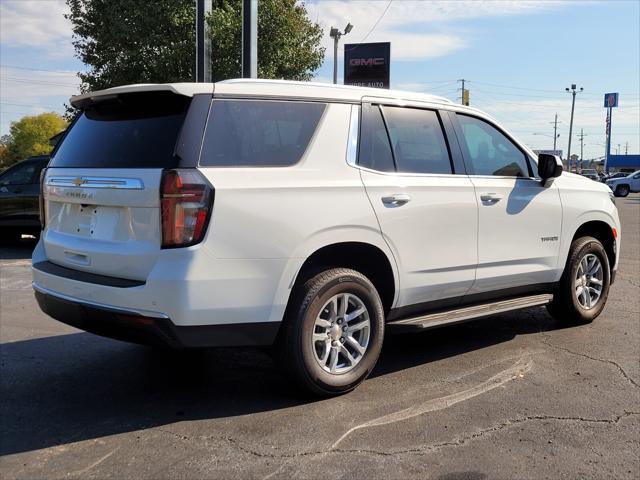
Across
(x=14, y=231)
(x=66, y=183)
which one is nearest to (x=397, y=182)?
(x=66, y=183)

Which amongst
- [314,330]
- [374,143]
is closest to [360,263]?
[314,330]

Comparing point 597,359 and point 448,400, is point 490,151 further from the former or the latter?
point 448,400

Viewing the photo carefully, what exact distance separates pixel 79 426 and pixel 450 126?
345 centimetres

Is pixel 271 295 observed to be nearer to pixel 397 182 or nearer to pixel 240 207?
pixel 240 207

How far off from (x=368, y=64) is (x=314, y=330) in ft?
81.0

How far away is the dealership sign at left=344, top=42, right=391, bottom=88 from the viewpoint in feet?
88.1

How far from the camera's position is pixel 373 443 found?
3.50 m

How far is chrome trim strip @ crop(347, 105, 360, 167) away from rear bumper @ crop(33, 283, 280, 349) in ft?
4.05

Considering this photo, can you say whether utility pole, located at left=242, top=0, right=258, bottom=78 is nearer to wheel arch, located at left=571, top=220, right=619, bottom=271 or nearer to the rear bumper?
wheel arch, located at left=571, top=220, right=619, bottom=271

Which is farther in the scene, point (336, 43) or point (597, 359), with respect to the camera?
point (336, 43)

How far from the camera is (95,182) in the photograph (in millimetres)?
3840

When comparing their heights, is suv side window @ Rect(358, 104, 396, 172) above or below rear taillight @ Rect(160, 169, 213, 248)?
above

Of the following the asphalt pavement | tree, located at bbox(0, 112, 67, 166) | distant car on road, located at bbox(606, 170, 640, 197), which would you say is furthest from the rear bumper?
tree, located at bbox(0, 112, 67, 166)

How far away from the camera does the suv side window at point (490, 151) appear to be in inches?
202
